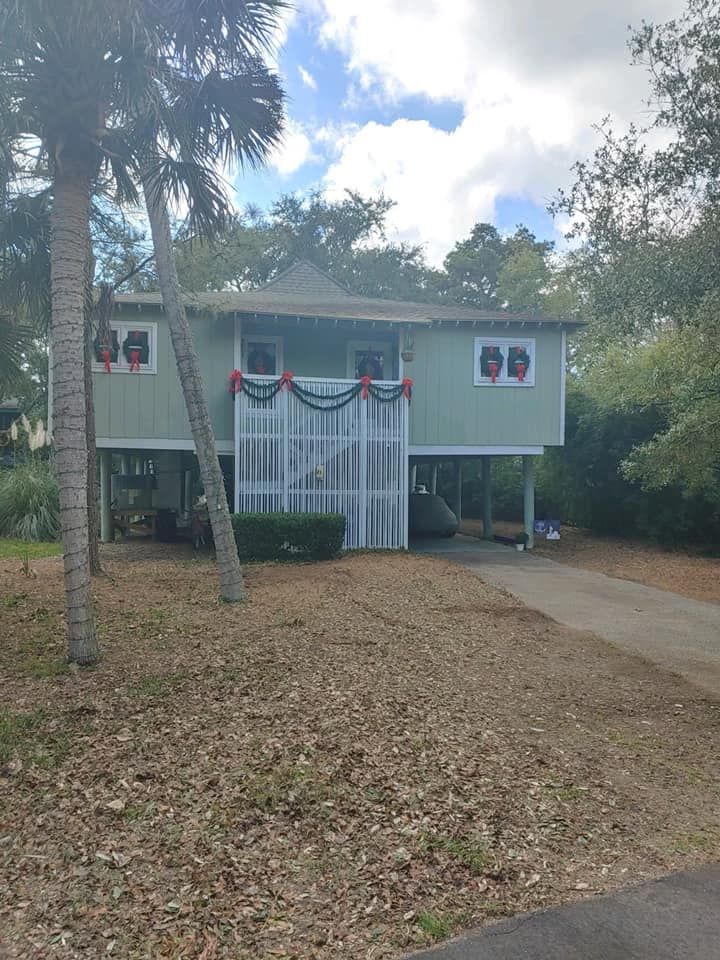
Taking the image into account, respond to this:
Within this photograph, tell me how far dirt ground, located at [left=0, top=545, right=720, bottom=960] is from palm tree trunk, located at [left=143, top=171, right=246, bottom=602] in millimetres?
1495

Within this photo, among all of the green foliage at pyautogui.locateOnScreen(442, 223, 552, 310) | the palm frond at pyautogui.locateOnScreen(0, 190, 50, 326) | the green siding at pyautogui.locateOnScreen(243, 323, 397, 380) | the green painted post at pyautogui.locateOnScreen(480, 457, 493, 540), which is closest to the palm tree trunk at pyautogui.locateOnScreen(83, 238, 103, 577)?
the palm frond at pyautogui.locateOnScreen(0, 190, 50, 326)

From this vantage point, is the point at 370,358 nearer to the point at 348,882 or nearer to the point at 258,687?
the point at 258,687

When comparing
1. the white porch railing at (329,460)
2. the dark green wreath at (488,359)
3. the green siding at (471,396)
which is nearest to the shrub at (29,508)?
the white porch railing at (329,460)

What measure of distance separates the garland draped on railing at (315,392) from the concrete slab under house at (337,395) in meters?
0.02

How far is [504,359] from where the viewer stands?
47.2 ft

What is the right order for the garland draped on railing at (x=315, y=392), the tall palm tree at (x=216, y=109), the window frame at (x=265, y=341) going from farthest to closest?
the window frame at (x=265, y=341), the garland draped on railing at (x=315, y=392), the tall palm tree at (x=216, y=109)

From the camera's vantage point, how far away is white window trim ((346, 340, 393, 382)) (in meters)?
14.9

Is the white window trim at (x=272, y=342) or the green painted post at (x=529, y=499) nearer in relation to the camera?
the white window trim at (x=272, y=342)

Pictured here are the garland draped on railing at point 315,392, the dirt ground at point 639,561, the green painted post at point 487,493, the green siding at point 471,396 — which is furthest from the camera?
the green painted post at point 487,493

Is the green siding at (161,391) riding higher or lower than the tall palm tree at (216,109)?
lower

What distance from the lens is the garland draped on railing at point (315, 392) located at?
12.7m

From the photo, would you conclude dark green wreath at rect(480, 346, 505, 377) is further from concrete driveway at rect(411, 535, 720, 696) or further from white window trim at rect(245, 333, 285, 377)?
white window trim at rect(245, 333, 285, 377)

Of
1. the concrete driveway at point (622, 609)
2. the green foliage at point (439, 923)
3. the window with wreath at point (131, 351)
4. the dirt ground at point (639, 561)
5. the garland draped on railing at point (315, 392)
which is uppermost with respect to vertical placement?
the window with wreath at point (131, 351)

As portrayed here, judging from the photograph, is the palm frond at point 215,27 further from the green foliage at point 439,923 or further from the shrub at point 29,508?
the shrub at point 29,508
